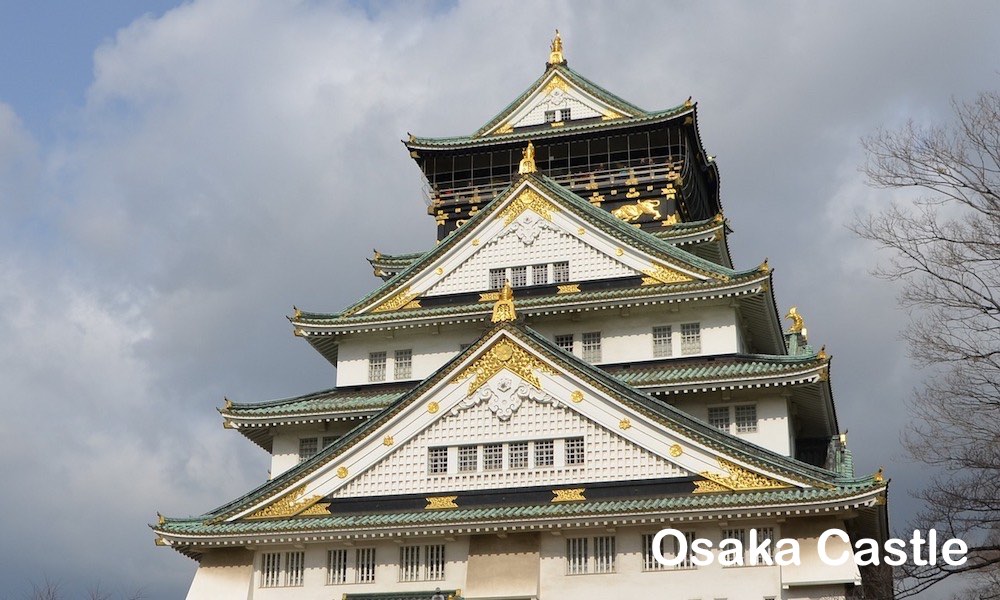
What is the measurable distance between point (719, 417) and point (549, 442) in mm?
6340

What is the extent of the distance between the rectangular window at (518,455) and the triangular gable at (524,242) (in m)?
8.73

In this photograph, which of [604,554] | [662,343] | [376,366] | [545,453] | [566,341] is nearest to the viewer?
[604,554]

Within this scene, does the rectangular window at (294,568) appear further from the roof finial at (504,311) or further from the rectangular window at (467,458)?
the roof finial at (504,311)

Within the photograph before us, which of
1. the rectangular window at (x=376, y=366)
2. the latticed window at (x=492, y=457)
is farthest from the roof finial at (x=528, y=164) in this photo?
the latticed window at (x=492, y=457)

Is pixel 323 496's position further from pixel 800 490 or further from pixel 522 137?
pixel 522 137

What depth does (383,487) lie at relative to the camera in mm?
34281

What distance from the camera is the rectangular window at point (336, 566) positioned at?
34.2 m

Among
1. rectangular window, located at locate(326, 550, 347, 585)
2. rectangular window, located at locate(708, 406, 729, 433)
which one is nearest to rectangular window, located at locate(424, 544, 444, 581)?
rectangular window, located at locate(326, 550, 347, 585)

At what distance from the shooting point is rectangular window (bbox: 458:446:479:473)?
34125mm

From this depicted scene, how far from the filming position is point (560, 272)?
136ft

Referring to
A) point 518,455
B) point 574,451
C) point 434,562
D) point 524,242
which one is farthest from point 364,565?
point 524,242

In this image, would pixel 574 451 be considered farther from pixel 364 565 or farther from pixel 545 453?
pixel 364 565

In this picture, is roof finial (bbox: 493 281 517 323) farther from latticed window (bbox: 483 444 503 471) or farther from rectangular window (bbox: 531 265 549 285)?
rectangular window (bbox: 531 265 549 285)

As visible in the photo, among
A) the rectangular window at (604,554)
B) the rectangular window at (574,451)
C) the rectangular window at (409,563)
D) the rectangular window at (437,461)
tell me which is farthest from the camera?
the rectangular window at (437,461)
